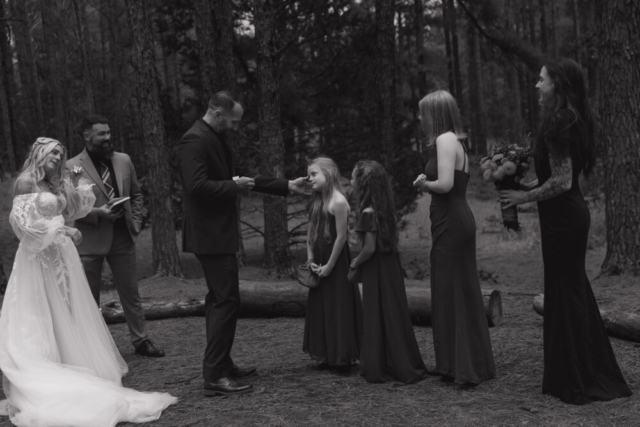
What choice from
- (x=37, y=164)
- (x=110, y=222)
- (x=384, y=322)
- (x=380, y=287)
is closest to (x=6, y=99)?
(x=110, y=222)

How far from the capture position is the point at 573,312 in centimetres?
475

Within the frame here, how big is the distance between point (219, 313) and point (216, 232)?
0.69 meters

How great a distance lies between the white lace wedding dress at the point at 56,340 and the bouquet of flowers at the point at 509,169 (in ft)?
10.3

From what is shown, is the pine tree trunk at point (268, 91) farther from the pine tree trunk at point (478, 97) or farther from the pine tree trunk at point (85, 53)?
the pine tree trunk at point (478, 97)

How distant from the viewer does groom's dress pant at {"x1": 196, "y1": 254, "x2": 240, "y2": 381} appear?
5355 millimetres

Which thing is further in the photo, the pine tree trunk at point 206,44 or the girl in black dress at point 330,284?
the pine tree trunk at point 206,44

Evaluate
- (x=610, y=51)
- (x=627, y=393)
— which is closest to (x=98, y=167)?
(x=627, y=393)

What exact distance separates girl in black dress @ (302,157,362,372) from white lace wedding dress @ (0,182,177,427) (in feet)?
4.91

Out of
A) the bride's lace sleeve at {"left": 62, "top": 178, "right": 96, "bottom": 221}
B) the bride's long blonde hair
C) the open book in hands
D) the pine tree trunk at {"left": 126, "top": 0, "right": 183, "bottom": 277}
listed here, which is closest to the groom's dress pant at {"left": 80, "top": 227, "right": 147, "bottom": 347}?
the open book in hands

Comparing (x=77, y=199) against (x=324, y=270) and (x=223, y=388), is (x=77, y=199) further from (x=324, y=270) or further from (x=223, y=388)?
(x=324, y=270)

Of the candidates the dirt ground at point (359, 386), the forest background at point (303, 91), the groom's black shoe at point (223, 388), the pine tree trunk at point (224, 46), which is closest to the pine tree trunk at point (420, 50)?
Result: the forest background at point (303, 91)

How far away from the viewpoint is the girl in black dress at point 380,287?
18.3 ft

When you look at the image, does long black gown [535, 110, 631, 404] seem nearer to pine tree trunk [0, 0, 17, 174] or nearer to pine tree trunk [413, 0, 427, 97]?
pine tree trunk [413, 0, 427, 97]

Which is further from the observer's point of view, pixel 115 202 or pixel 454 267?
pixel 115 202
